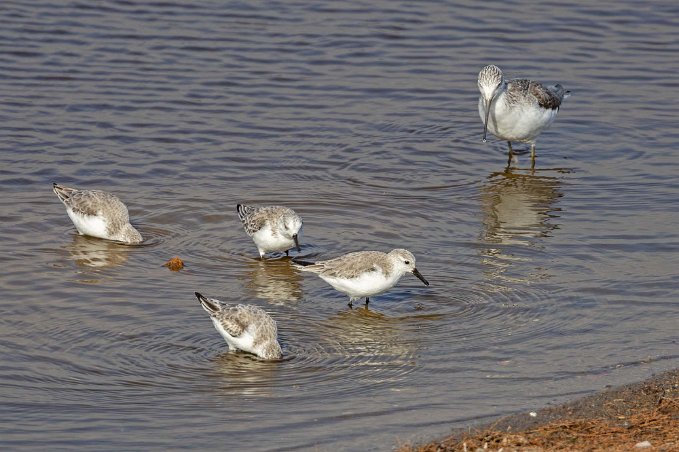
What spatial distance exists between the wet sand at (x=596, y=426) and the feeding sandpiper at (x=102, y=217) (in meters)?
6.21

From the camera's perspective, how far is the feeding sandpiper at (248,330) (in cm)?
1010

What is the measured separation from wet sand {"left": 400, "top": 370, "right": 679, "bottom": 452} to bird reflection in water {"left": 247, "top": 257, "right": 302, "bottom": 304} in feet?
13.1

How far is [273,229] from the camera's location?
1281 cm

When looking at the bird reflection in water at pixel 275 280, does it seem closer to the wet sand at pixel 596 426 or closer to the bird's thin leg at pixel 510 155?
the wet sand at pixel 596 426

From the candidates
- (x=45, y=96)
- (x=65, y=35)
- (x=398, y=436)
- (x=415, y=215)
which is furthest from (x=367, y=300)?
(x=65, y=35)

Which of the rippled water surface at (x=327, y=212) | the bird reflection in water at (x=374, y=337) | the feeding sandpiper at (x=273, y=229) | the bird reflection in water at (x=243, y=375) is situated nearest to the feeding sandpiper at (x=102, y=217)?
the rippled water surface at (x=327, y=212)

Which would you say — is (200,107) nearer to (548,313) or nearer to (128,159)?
(128,159)

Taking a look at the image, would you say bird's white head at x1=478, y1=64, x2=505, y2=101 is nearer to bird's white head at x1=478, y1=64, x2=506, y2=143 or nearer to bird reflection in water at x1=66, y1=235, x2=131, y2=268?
bird's white head at x1=478, y1=64, x2=506, y2=143

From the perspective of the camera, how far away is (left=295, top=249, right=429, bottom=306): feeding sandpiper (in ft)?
37.3

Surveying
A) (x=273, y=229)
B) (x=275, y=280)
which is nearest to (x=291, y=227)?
(x=273, y=229)

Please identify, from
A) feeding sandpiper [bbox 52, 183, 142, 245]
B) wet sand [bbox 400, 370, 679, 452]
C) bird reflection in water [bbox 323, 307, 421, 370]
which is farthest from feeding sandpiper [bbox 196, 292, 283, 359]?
feeding sandpiper [bbox 52, 183, 142, 245]

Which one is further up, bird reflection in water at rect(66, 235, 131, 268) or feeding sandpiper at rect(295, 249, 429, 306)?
feeding sandpiper at rect(295, 249, 429, 306)

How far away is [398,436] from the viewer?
8.22m

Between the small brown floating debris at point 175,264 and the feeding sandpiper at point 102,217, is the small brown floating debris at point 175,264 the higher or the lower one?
the lower one
